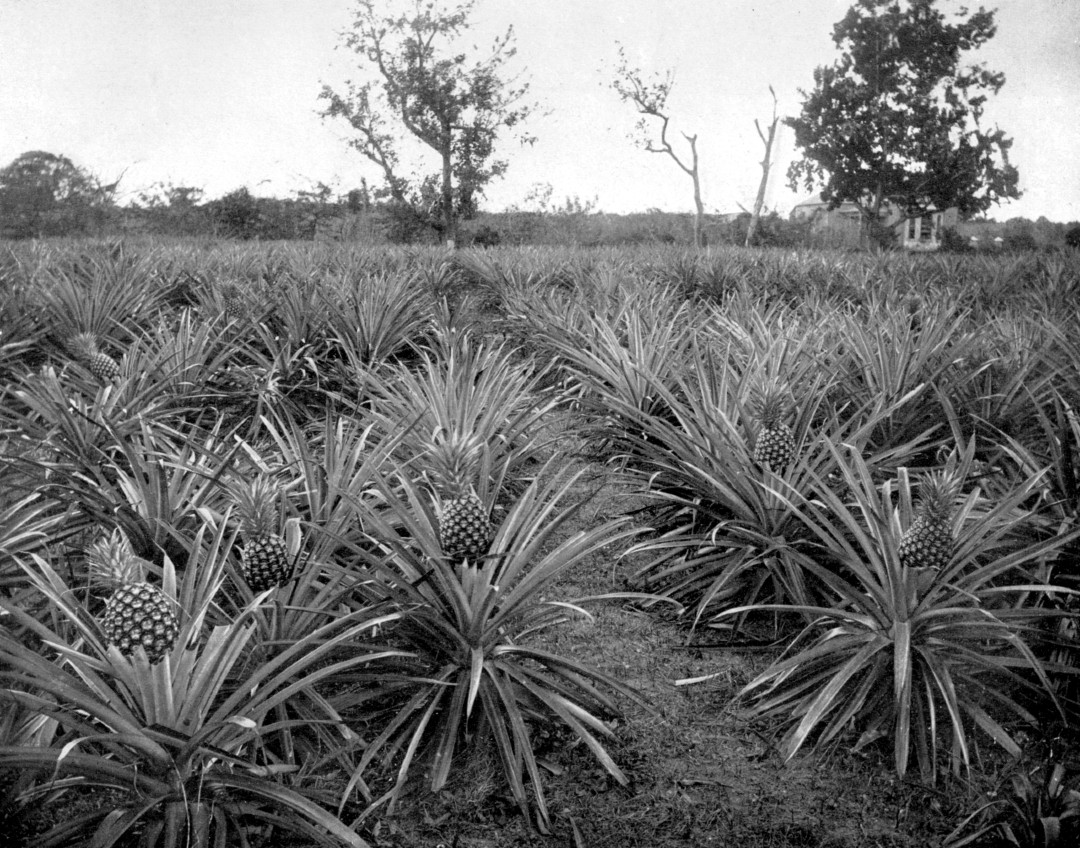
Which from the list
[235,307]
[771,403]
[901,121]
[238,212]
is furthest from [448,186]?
[771,403]

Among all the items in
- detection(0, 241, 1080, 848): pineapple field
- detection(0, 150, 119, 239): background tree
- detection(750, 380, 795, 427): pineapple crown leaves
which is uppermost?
detection(0, 150, 119, 239): background tree

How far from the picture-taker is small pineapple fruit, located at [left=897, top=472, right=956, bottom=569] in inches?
64.2

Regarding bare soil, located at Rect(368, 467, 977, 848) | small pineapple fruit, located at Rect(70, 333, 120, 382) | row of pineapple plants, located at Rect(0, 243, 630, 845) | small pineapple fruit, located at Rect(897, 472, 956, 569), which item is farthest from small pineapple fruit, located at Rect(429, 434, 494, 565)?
small pineapple fruit, located at Rect(70, 333, 120, 382)

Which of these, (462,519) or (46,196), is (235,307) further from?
(46,196)

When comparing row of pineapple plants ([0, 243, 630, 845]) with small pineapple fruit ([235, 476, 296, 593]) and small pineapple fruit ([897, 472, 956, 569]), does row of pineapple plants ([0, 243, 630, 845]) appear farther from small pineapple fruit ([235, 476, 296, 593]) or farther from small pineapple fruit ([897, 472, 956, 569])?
small pineapple fruit ([897, 472, 956, 569])

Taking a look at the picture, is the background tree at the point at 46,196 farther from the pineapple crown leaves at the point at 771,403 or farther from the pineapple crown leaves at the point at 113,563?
the pineapple crown leaves at the point at 113,563

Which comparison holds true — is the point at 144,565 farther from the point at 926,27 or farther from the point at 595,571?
the point at 926,27

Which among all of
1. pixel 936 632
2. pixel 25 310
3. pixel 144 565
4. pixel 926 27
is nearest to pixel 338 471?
pixel 144 565

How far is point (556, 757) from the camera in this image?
1.86 meters

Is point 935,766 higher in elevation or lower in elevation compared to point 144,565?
lower

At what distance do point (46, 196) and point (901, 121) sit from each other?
17.1 m

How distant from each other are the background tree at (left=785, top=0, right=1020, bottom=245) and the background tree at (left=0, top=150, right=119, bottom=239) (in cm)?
1341

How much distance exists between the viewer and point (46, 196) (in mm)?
10930

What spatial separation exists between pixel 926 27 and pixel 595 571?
16697 millimetres
